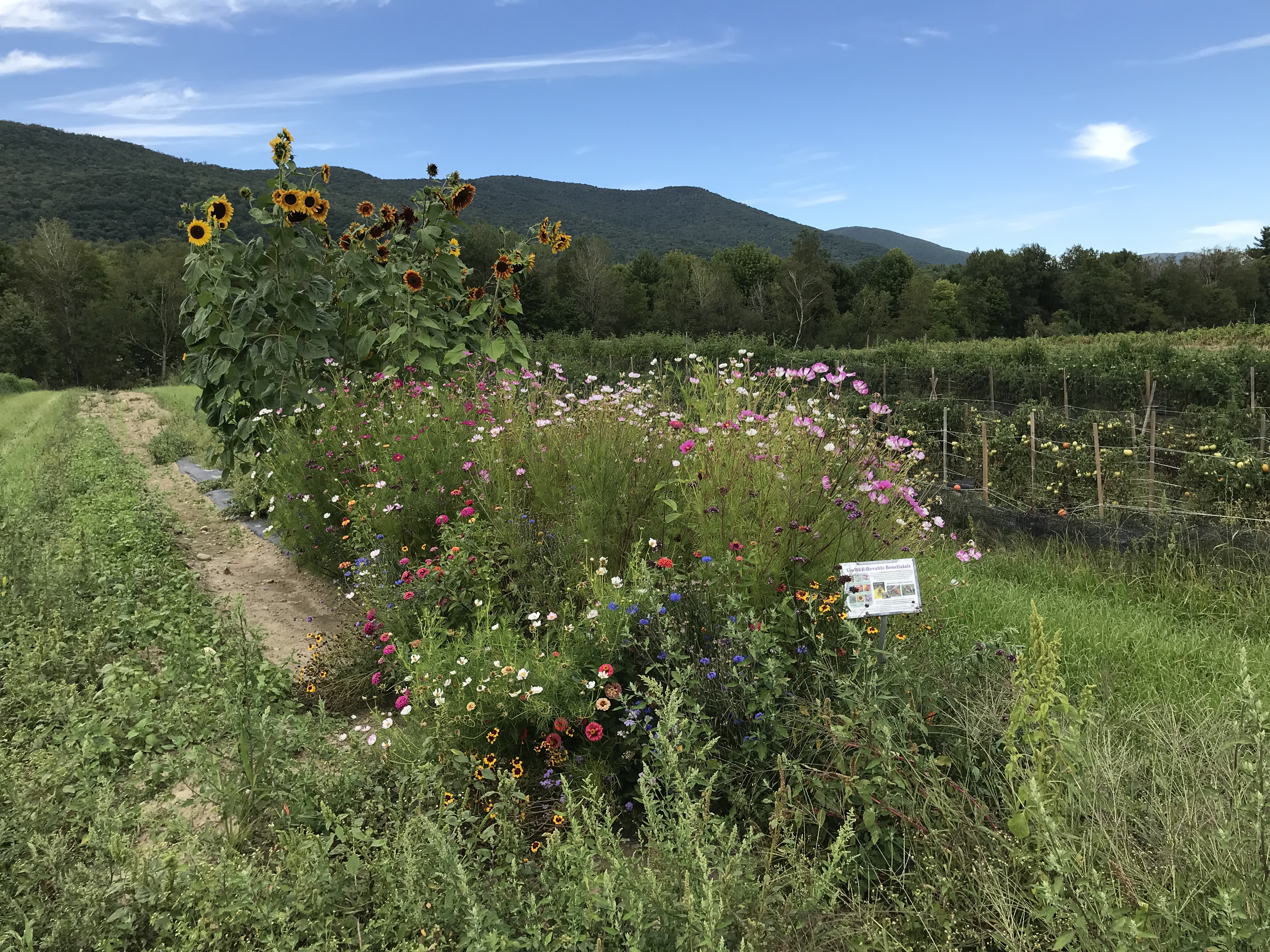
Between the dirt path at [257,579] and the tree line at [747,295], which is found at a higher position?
the tree line at [747,295]

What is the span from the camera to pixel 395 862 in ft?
6.44

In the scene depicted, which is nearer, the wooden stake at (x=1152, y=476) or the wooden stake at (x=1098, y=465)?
the wooden stake at (x=1098, y=465)

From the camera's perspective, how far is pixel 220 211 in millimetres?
5828

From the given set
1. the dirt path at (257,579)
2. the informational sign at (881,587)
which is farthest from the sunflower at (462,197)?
the informational sign at (881,587)

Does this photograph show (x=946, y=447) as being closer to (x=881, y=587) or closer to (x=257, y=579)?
(x=257, y=579)

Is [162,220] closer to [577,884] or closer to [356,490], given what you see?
[356,490]

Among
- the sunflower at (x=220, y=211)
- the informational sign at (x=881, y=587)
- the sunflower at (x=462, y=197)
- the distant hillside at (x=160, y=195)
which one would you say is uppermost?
the distant hillside at (x=160, y=195)

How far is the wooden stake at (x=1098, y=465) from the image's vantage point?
8.93 metres

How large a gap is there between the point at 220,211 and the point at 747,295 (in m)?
66.4

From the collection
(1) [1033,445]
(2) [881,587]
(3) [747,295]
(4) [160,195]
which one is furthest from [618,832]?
(4) [160,195]

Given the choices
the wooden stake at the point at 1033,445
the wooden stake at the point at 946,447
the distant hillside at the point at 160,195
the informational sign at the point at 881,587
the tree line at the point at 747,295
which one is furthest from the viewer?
the distant hillside at the point at 160,195

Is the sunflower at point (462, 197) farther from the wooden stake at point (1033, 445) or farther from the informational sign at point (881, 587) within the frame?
the wooden stake at point (1033, 445)

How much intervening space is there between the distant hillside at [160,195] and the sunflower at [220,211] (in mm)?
23920

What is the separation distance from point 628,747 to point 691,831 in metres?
0.98
